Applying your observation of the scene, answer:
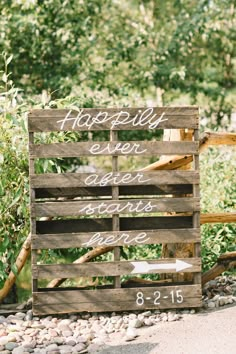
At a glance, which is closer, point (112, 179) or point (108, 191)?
point (112, 179)

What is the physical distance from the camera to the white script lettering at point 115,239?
575 cm

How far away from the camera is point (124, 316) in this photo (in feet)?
19.3

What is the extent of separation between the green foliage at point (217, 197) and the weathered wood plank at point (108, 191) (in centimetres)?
176

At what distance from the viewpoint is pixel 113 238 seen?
577 centimetres

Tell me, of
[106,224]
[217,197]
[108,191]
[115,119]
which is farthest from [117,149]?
[217,197]

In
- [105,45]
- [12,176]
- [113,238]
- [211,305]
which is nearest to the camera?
[113,238]

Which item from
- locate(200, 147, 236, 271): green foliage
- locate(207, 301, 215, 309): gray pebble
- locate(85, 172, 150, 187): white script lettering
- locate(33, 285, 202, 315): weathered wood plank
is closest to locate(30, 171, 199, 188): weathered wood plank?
locate(85, 172, 150, 187): white script lettering

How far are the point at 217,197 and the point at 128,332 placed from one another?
3.16 meters

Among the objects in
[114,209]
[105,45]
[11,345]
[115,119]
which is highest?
[105,45]

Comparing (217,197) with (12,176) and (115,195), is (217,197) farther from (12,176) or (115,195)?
(12,176)

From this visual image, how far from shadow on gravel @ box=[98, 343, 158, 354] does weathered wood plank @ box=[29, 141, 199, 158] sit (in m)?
1.45

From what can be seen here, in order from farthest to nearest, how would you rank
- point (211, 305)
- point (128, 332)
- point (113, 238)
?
1. point (211, 305)
2. point (113, 238)
3. point (128, 332)

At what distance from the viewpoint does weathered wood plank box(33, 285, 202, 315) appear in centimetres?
579

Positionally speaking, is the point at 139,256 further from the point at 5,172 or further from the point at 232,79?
the point at 232,79
